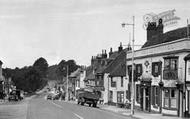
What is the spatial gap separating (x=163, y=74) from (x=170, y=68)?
1627 millimetres

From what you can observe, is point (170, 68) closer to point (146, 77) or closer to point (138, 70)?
point (146, 77)

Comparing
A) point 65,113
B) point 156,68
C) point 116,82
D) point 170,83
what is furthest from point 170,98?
point 116,82

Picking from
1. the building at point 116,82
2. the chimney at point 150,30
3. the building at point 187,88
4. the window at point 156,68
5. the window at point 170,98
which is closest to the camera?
the building at point 187,88

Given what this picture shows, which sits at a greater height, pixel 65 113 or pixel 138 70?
pixel 138 70

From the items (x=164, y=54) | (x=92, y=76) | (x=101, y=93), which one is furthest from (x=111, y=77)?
(x=164, y=54)

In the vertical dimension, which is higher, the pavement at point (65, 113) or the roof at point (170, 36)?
the roof at point (170, 36)

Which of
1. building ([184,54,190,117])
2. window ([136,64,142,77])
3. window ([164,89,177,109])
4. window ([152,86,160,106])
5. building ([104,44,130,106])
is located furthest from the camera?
building ([104,44,130,106])

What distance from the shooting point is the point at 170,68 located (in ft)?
151

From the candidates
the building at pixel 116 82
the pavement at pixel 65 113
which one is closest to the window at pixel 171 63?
the pavement at pixel 65 113

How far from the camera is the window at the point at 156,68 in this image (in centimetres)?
4947

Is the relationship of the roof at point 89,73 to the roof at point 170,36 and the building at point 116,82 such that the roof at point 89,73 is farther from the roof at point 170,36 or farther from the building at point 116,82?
the roof at point 170,36

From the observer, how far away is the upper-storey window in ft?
147

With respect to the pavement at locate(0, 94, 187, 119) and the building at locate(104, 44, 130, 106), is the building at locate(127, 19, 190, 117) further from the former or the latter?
the building at locate(104, 44, 130, 106)

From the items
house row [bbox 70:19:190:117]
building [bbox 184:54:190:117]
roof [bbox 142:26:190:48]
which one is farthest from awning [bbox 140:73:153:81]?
building [bbox 184:54:190:117]
